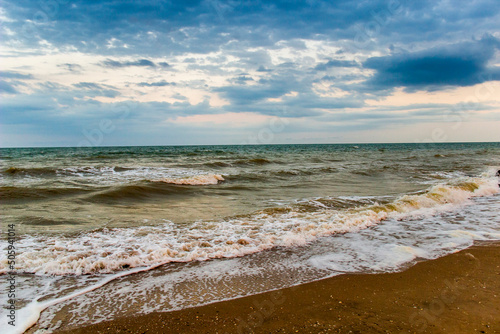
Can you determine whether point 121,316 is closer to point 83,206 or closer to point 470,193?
point 83,206

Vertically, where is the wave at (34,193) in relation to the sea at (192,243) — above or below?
above

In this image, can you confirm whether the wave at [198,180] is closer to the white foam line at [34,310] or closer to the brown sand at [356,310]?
the white foam line at [34,310]

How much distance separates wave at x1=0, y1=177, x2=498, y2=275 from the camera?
4.81 m

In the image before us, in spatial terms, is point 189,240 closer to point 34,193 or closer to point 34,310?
point 34,310

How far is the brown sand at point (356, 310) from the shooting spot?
A: 120 inches

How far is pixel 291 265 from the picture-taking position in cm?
484

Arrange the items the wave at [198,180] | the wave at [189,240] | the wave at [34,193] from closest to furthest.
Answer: the wave at [189,240], the wave at [34,193], the wave at [198,180]

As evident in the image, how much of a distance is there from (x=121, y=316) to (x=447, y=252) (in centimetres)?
554

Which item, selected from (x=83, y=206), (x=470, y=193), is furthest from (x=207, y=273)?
(x=470, y=193)

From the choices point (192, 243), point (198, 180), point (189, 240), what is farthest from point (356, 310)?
point (198, 180)

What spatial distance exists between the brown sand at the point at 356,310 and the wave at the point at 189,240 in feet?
5.63

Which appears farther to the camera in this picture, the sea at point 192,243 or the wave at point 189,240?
the wave at point 189,240

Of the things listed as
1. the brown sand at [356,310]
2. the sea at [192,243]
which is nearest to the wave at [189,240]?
the sea at [192,243]

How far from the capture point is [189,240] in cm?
595
